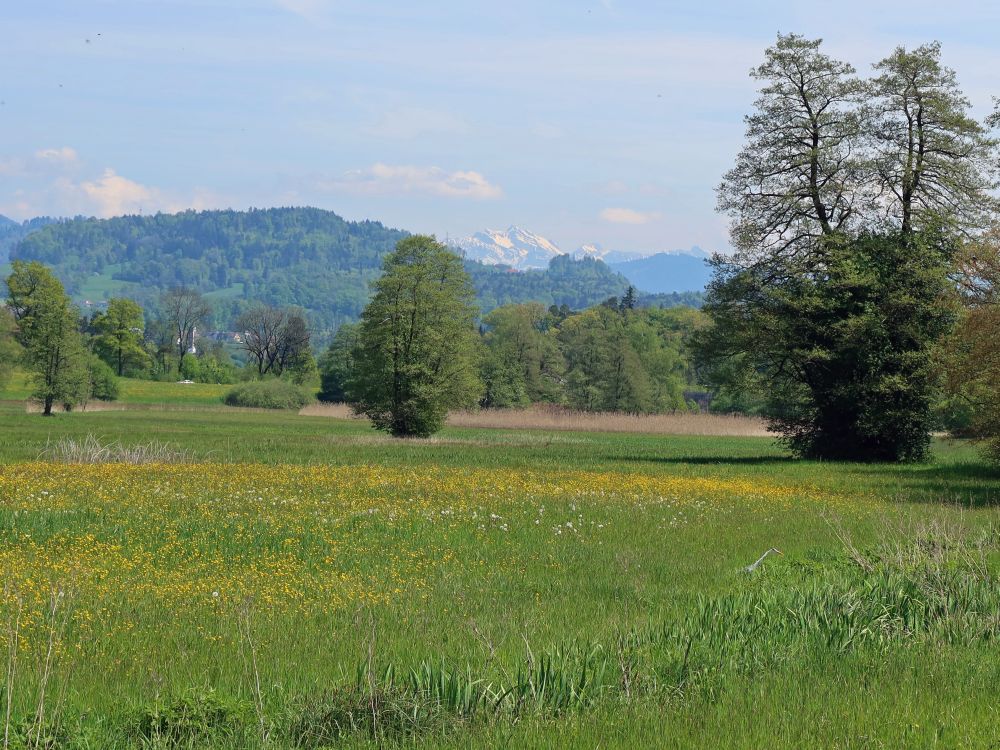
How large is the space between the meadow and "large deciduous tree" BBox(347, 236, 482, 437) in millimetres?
35524

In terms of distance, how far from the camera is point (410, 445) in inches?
1983

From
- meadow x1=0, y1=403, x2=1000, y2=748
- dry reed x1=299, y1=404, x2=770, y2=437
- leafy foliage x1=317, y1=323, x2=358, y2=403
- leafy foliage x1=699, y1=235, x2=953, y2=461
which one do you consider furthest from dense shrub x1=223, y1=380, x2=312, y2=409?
meadow x1=0, y1=403, x2=1000, y2=748

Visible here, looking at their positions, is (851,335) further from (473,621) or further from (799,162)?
(473,621)

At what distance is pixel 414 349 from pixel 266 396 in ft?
243

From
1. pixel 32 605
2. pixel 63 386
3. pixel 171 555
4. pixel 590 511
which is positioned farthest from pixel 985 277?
pixel 63 386

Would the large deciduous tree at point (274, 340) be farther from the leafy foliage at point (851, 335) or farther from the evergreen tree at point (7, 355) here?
the leafy foliage at point (851, 335)

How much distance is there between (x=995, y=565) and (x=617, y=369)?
10108 cm

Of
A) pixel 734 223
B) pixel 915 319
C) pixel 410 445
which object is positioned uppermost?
→ pixel 734 223

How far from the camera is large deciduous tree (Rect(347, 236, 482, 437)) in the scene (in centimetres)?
5928

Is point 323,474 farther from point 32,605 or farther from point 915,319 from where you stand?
point 915,319

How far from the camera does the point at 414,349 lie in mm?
59344

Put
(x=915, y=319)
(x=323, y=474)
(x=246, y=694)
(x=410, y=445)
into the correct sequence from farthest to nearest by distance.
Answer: (x=410, y=445), (x=915, y=319), (x=323, y=474), (x=246, y=694)

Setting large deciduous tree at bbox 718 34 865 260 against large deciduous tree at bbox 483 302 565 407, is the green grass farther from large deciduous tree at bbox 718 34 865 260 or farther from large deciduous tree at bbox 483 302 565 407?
large deciduous tree at bbox 718 34 865 260

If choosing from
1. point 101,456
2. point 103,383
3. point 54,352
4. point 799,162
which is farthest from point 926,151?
point 103,383
